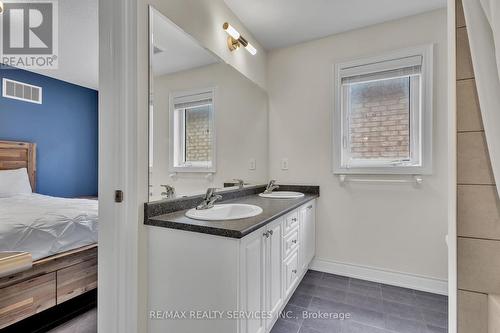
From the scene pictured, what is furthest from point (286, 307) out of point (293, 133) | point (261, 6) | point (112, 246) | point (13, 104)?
point (13, 104)

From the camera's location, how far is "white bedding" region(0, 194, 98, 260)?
1587 millimetres

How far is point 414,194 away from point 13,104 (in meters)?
4.83

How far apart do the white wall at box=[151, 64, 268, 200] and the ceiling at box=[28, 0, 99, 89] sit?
3.81 ft

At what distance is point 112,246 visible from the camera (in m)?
1.21

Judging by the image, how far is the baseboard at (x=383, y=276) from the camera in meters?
2.04

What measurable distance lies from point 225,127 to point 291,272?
4.22 feet

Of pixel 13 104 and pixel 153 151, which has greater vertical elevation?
pixel 13 104

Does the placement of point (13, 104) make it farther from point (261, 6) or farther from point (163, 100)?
point (261, 6)

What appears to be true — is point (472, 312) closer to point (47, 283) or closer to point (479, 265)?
point (479, 265)

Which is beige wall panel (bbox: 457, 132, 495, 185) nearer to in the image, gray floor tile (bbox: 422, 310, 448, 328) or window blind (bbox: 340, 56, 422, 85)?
gray floor tile (bbox: 422, 310, 448, 328)

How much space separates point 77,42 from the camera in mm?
2494

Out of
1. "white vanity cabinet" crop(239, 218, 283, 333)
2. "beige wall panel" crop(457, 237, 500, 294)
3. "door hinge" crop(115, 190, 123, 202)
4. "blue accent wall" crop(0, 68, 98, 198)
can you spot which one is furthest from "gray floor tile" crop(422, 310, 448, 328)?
"blue accent wall" crop(0, 68, 98, 198)

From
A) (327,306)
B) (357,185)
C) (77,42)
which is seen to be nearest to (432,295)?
(327,306)

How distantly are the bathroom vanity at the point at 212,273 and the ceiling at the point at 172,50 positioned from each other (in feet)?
2.84
